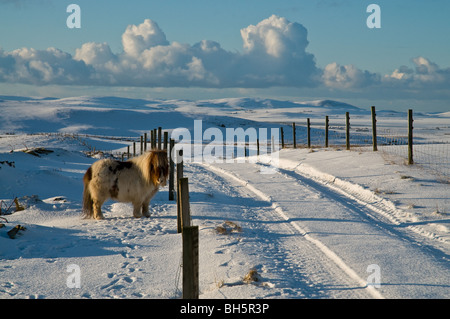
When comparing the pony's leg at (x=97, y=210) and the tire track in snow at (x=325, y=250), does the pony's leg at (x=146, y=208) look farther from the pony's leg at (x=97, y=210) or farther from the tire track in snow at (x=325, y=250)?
the tire track in snow at (x=325, y=250)

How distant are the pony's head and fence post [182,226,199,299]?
556 cm

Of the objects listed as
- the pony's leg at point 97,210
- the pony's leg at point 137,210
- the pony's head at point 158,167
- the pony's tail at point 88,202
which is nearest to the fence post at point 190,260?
the pony's head at point 158,167

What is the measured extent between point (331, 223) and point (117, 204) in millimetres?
6230

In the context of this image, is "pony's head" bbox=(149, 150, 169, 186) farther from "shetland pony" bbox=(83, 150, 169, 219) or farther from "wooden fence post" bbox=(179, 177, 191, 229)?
"wooden fence post" bbox=(179, 177, 191, 229)

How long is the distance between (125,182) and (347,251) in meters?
5.45

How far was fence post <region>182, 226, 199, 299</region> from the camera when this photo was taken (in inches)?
163

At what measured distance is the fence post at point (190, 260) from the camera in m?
4.13

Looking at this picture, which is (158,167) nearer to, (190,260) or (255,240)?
(255,240)

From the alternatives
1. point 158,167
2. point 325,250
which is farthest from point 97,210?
point 325,250

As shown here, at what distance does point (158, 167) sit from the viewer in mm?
9695

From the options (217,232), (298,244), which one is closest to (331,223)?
(298,244)

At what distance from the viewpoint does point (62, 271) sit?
21.0 feet

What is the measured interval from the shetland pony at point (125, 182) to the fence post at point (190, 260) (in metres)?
5.65

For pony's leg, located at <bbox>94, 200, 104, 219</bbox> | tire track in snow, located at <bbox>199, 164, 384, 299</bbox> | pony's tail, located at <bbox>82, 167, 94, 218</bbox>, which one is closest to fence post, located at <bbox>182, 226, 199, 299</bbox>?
tire track in snow, located at <bbox>199, 164, 384, 299</bbox>
